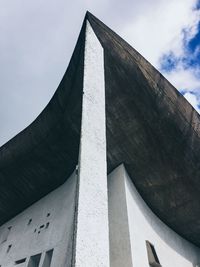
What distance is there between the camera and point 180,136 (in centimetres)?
719

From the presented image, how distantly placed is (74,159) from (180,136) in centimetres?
377

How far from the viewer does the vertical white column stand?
2.15 metres

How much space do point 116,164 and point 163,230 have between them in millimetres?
3626

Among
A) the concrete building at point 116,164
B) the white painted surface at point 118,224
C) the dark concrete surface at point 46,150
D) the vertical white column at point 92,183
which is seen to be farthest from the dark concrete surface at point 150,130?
the vertical white column at point 92,183

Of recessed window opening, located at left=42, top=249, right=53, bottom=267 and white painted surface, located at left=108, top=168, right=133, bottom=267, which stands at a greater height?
white painted surface, located at left=108, top=168, right=133, bottom=267

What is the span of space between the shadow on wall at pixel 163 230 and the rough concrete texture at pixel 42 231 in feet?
7.59

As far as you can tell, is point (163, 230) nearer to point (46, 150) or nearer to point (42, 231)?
point (42, 231)

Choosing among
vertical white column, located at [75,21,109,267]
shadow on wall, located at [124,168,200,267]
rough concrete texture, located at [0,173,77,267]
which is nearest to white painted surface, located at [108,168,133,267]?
shadow on wall, located at [124,168,200,267]

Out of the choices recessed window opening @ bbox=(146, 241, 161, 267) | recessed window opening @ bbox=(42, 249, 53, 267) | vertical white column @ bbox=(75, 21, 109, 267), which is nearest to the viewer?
vertical white column @ bbox=(75, 21, 109, 267)

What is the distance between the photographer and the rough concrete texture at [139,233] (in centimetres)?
632

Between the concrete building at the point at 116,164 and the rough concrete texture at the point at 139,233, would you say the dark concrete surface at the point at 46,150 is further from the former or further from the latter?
the rough concrete texture at the point at 139,233

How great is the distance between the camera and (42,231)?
842 cm

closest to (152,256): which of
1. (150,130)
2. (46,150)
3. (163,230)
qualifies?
(163,230)

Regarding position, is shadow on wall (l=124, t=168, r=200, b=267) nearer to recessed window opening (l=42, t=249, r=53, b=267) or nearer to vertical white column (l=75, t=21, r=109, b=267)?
recessed window opening (l=42, t=249, r=53, b=267)
